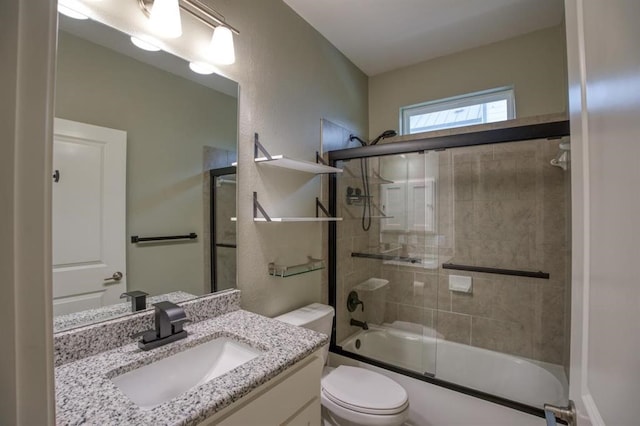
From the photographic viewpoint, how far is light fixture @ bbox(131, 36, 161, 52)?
43.4 inches

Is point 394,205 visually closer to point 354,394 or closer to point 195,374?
point 354,394

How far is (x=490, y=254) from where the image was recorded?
7.38 feet

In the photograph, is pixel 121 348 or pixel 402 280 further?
pixel 402 280

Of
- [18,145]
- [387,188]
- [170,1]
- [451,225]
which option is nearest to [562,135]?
[451,225]

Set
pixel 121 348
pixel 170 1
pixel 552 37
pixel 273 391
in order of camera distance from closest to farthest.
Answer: pixel 273 391 < pixel 121 348 < pixel 170 1 < pixel 552 37

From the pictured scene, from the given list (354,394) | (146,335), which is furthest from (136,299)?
(354,394)

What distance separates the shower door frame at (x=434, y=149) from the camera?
156cm

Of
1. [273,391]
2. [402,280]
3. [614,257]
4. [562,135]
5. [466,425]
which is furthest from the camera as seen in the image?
[402,280]

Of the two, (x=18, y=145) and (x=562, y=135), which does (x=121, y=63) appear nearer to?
A: (x=18, y=145)

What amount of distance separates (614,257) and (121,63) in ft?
4.95

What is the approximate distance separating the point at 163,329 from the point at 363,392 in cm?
112

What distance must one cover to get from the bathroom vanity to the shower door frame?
3.37 feet

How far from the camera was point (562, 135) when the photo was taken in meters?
1.54

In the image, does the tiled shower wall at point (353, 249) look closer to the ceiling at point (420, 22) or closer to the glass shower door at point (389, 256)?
the glass shower door at point (389, 256)
